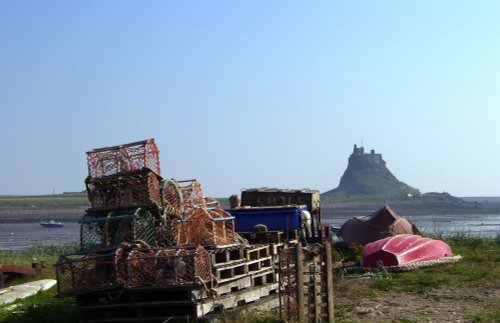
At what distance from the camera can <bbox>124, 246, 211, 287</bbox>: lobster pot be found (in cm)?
1025

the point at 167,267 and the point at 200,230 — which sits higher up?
the point at 200,230

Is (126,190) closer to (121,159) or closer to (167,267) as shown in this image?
(121,159)

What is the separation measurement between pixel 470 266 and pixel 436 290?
298 centimetres

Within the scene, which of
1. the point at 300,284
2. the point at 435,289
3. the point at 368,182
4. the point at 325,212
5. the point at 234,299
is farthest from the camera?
the point at 368,182

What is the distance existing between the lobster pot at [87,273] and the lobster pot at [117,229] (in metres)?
0.31

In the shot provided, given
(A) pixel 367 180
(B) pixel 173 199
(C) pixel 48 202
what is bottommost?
(B) pixel 173 199

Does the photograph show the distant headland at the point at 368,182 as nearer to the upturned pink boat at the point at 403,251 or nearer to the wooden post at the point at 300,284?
the upturned pink boat at the point at 403,251

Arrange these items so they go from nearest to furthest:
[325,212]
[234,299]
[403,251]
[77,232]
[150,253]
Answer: [150,253], [234,299], [403,251], [77,232], [325,212]

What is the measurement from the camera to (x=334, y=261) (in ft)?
56.3

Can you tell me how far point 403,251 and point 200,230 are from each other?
6.24 m

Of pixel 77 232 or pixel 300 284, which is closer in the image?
pixel 300 284

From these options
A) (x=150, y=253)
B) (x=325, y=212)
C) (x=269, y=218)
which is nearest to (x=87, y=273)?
(x=150, y=253)

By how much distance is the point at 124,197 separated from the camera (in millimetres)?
11336

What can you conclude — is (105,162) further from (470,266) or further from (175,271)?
(470,266)
